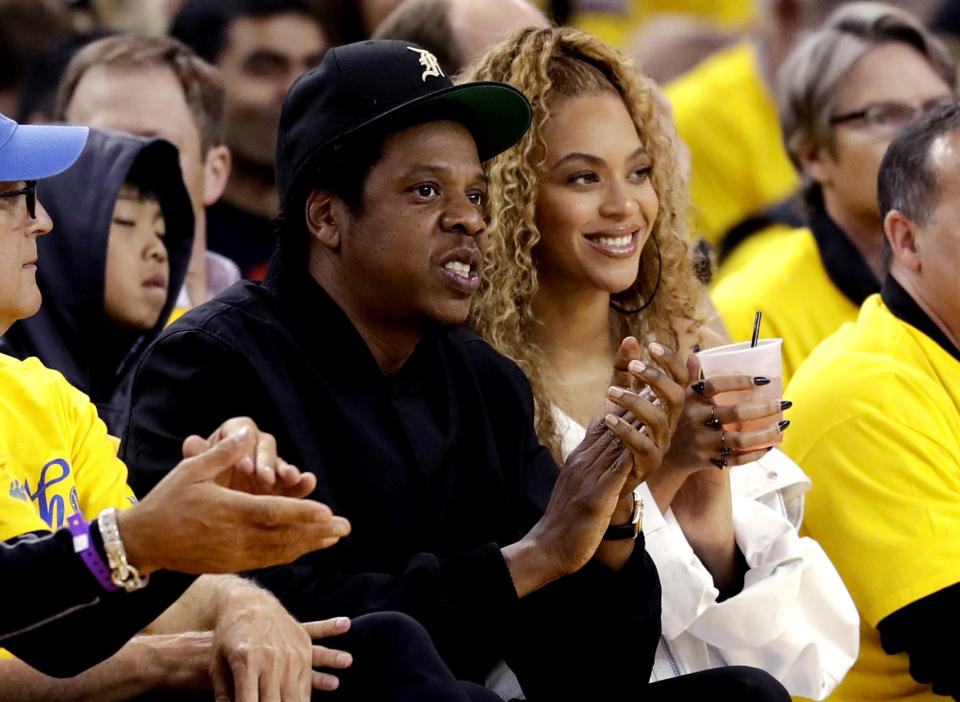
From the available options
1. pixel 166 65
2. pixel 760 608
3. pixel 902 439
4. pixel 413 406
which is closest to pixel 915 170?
pixel 902 439

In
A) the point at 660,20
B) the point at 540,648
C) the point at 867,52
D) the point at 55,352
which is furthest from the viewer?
the point at 660,20

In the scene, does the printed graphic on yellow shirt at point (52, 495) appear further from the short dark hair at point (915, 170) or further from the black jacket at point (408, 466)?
the short dark hair at point (915, 170)

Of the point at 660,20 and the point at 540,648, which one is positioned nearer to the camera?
Result: the point at 540,648

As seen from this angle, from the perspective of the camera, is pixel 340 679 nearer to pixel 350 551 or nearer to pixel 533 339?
pixel 350 551

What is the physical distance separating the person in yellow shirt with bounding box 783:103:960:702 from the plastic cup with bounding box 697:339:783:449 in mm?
579

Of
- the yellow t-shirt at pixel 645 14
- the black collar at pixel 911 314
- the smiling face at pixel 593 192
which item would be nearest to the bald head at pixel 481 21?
the smiling face at pixel 593 192

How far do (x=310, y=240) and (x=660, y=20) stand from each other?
549 cm

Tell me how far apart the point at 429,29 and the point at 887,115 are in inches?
58.1

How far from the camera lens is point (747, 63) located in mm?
6777

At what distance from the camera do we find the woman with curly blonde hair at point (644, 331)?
10.7 feet

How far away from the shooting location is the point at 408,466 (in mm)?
2914

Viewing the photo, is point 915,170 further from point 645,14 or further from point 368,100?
point 645,14

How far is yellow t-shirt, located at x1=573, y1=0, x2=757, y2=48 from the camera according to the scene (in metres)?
8.16

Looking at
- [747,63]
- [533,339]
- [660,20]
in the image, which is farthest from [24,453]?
[660,20]
